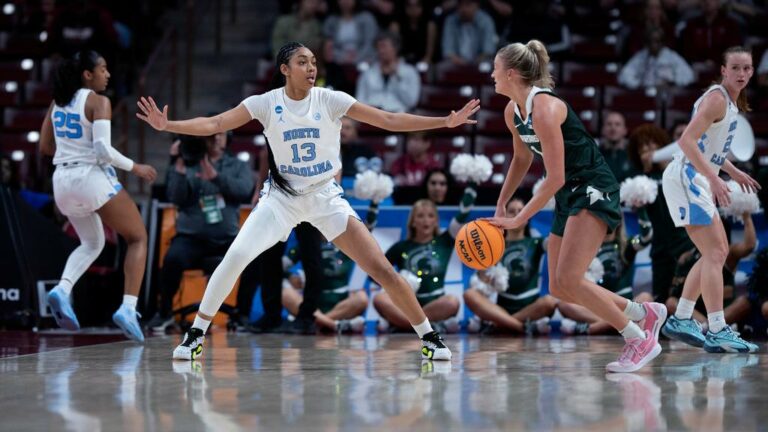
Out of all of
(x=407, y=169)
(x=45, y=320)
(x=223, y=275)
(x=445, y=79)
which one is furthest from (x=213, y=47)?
(x=223, y=275)

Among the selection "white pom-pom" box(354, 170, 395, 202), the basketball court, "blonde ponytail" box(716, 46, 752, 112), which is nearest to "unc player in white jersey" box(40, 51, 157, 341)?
the basketball court

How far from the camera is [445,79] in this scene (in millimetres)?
12547

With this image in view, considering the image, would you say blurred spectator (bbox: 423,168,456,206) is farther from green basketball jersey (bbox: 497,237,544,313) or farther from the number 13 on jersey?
the number 13 on jersey

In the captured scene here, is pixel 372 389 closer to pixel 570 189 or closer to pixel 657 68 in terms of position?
pixel 570 189

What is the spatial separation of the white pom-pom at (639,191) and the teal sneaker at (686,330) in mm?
1773

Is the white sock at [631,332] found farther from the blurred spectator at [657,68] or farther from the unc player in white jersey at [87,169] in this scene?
the blurred spectator at [657,68]

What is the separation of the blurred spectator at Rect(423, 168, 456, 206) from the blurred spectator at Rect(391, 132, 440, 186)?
2.38ft

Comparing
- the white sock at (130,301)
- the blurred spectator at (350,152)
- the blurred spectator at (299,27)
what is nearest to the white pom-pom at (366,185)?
the blurred spectator at (350,152)

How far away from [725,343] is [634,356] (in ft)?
4.35

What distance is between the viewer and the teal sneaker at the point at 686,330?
705 centimetres

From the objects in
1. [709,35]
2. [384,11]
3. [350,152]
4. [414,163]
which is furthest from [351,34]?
[709,35]

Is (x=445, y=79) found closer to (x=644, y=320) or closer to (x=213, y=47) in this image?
(x=213, y=47)

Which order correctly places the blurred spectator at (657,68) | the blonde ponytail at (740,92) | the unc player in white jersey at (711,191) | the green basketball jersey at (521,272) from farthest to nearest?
the blurred spectator at (657,68) < the green basketball jersey at (521,272) < the blonde ponytail at (740,92) < the unc player in white jersey at (711,191)

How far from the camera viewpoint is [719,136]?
6.95 m
